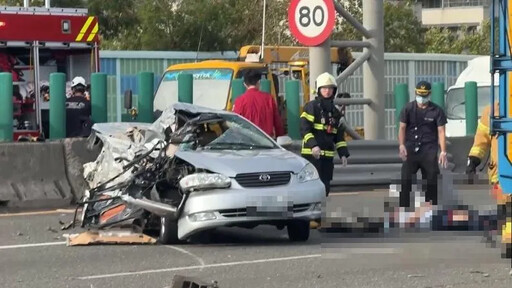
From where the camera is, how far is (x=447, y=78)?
98.4ft

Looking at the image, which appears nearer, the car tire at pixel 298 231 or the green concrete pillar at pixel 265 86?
the car tire at pixel 298 231

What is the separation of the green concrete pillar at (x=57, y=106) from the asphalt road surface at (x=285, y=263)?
3.96m

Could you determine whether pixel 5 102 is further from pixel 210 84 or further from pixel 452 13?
pixel 452 13

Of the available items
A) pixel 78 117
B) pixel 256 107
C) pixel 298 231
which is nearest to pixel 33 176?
pixel 78 117

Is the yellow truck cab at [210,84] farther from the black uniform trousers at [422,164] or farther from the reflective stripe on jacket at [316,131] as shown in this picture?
the black uniform trousers at [422,164]

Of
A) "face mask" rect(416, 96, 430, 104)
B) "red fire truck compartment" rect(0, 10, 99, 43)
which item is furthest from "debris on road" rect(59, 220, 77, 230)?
"red fire truck compartment" rect(0, 10, 99, 43)

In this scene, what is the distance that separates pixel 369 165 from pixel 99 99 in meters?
4.43

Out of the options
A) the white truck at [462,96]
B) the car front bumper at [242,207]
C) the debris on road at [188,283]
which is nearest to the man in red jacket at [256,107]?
the car front bumper at [242,207]

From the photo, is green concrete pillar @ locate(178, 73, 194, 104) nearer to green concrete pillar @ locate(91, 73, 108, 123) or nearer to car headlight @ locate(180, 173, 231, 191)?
green concrete pillar @ locate(91, 73, 108, 123)

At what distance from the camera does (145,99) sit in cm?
1591

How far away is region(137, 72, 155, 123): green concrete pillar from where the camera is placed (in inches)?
625

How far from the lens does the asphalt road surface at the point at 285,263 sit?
28.8 ft

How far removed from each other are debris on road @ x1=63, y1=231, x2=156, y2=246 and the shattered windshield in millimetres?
1034

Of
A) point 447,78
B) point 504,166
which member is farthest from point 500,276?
point 447,78
